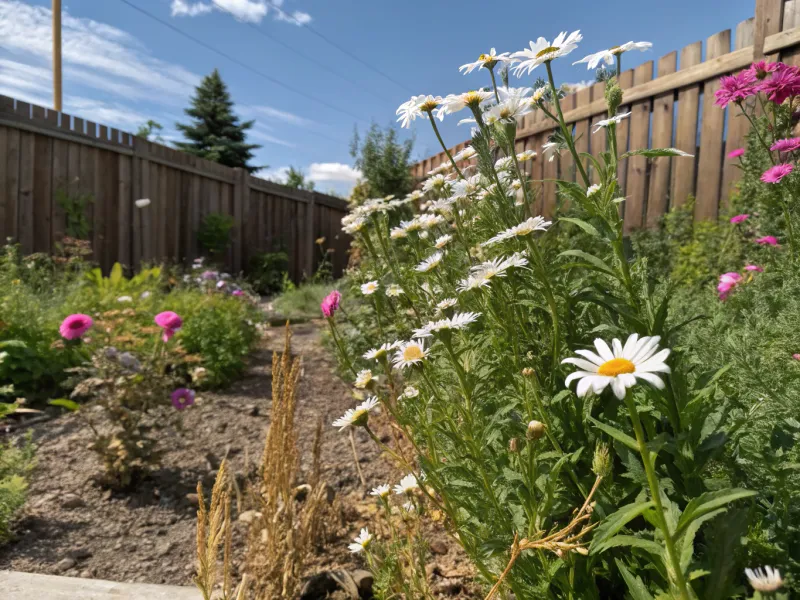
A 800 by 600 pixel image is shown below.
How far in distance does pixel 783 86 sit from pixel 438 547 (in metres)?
1.91

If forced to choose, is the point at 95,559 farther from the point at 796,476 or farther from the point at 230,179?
the point at 230,179

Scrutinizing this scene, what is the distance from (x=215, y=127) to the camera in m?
20.9

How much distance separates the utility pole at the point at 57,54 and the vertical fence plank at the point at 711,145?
8.89 metres

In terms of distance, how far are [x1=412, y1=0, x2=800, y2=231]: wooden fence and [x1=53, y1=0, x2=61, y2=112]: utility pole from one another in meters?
7.75

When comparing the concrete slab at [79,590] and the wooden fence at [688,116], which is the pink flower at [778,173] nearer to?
the wooden fence at [688,116]

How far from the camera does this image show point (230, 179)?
8.96 meters

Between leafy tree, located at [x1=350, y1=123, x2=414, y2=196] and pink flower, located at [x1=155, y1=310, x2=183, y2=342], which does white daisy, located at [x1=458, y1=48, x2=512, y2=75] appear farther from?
leafy tree, located at [x1=350, y1=123, x2=414, y2=196]

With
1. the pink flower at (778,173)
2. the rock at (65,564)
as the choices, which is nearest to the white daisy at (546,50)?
the pink flower at (778,173)

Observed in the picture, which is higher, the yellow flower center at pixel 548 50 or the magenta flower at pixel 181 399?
the yellow flower center at pixel 548 50

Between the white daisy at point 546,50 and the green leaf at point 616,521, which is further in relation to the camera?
the white daisy at point 546,50

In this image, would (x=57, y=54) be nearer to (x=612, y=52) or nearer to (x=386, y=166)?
(x=386, y=166)

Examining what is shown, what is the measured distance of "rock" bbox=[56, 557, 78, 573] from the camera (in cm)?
181

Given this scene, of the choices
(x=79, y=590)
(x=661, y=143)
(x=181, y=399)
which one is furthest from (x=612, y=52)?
(x=661, y=143)

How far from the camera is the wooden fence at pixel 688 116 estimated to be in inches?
151
